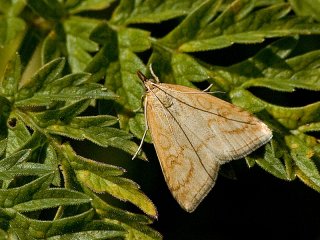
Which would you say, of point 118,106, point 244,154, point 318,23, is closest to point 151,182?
point 118,106

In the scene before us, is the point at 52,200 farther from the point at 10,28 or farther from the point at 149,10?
the point at 149,10

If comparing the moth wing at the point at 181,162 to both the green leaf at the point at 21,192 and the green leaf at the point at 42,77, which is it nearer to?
the green leaf at the point at 42,77

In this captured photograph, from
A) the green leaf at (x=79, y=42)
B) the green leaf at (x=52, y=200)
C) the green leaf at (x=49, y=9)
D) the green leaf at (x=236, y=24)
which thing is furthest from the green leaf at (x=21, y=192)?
the green leaf at (x=49, y=9)

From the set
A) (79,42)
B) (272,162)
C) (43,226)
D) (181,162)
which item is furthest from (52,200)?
(79,42)

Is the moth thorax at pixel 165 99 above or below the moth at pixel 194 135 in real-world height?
above

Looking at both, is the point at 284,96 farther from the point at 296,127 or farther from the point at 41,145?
the point at 41,145

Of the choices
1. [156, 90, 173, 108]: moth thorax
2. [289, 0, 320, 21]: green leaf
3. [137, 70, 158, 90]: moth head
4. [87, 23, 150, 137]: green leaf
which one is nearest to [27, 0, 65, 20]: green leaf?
[87, 23, 150, 137]: green leaf

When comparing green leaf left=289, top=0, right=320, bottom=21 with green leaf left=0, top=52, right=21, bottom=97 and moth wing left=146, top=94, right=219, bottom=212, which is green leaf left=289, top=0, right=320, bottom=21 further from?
green leaf left=0, top=52, right=21, bottom=97
